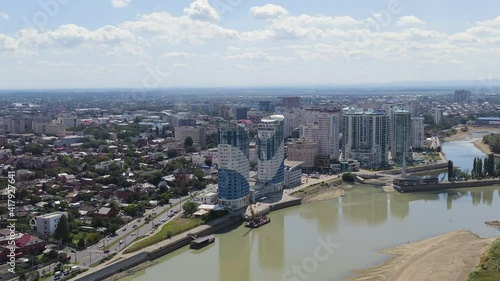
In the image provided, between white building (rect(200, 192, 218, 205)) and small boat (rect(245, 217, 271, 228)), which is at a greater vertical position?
white building (rect(200, 192, 218, 205))

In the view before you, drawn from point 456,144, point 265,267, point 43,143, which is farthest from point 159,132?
point 265,267

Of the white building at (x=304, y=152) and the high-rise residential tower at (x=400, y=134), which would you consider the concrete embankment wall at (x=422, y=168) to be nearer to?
the high-rise residential tower at (x=400, y=134)

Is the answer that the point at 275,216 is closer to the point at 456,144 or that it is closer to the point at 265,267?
the point at 265,267

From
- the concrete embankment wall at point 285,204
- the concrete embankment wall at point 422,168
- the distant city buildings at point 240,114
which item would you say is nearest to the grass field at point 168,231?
the concrete embankment wall at point 285,204

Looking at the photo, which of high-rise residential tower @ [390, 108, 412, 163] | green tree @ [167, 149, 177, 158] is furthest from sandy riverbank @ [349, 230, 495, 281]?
green tree @ [167, 149, 177, 158]

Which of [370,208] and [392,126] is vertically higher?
[392,126]

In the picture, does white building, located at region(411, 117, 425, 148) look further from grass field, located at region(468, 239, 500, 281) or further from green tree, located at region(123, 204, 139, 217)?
green tree, located at region(123, 204, 139, 217)

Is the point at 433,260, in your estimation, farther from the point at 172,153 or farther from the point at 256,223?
the point at 172,153

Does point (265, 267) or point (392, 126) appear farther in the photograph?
point (392, 126)

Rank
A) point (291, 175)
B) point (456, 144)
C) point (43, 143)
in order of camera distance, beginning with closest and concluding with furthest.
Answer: point (291, 175) < point (43, 143) < point (456, 144)
